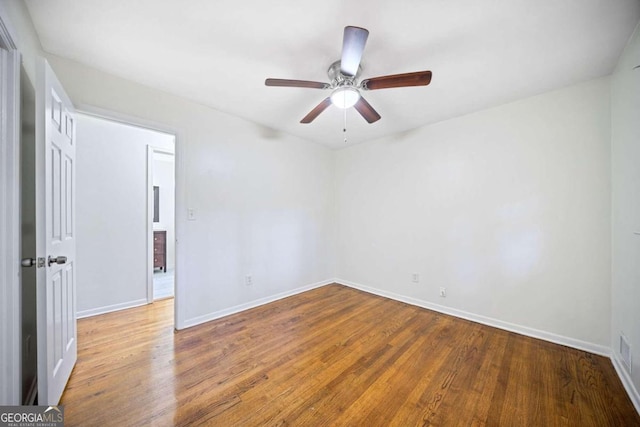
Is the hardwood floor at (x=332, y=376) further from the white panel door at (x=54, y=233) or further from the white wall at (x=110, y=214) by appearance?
the white wall at (x=110, y=214)

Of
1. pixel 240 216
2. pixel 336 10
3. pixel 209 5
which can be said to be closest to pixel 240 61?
pixel 209 5

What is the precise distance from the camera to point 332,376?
1.73 m

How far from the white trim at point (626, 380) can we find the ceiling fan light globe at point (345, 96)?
2.67m

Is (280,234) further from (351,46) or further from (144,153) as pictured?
(351,46)

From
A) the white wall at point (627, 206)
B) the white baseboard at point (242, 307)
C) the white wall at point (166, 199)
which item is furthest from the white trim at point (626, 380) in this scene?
the white wall at point (166, 199)

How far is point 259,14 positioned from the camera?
1.40m

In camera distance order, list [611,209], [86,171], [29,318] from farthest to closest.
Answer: [86,171] < [611,209] < [29,318]

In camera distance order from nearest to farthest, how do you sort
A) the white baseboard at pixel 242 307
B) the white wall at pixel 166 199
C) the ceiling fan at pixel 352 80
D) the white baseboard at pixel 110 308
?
the ceiling fan at pixel 352 80
the white baseboard at pixel 242 307
the white baseboard at pixel 110 308
the white wall at pixel 166 199

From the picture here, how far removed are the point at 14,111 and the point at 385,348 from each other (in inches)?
112

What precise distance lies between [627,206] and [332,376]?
8.14ft

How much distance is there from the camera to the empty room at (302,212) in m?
1.37

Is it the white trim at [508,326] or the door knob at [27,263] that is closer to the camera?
the door knob at [27,263]

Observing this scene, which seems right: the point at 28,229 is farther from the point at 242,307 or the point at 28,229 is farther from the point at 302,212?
the point at 302,212

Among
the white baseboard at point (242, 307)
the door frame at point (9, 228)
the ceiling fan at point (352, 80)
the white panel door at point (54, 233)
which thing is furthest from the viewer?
the white baseboard at point (242, 307)
